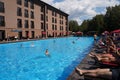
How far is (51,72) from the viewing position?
12867 mm

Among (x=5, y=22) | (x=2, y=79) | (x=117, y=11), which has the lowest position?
(x=2, y=79)

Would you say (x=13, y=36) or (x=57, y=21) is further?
(x=57, y=21)

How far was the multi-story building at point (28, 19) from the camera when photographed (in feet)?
141

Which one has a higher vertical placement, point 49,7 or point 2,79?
point 49,7

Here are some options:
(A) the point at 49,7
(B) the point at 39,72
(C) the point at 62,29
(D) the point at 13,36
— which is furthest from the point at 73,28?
(B) the point at 39,72

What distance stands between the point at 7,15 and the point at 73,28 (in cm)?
8710

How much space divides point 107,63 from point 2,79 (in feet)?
19.0

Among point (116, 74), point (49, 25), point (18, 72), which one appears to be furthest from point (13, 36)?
point (116, 74)

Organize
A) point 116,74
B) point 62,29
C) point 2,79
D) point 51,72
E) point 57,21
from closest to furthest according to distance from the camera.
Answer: point 116,74 → point 2,79 → point 51,72 → point 57,21 → point 62,29

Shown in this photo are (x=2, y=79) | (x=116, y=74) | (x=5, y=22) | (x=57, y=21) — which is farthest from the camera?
(x=57, y=21)

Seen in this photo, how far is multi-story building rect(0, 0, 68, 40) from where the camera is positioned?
1687 inches

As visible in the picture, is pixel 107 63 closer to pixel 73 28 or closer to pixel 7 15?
pixel 7 15

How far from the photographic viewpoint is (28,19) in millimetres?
53500

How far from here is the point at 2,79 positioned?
37.6 ft
